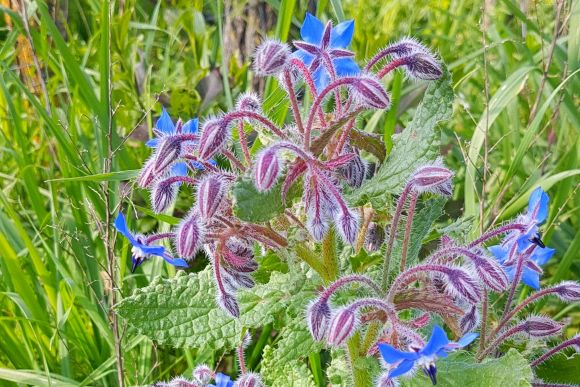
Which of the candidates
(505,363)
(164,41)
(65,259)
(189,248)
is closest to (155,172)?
(189,248)

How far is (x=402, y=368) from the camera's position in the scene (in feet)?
3.25

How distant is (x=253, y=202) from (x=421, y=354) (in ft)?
0.90

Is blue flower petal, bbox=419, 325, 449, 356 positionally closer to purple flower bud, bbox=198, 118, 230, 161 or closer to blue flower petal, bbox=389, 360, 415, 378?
blue flower petal, bbox=389, 360, 415, 378

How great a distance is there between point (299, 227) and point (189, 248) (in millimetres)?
163

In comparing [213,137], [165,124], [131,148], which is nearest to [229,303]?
[213,137]

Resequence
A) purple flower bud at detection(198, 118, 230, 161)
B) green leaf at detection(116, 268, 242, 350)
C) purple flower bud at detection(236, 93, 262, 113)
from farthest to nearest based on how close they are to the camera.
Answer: green leaf at detection(116, 268, 242, 350), purple flower bud at detection(236, 93, 262, 113), purple flower bud at detection(198, 118, 230, 161)

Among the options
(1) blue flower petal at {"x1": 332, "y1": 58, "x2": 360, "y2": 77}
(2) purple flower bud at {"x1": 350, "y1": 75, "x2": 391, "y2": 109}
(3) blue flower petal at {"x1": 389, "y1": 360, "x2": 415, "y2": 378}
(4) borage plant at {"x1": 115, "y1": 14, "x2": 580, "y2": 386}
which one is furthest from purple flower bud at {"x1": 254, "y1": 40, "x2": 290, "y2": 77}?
(3) blue flower petal at {"x1": 389, "y1": 360, "x2": 415, "y2": 378}

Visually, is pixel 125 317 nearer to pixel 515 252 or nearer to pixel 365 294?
pixel 365 294

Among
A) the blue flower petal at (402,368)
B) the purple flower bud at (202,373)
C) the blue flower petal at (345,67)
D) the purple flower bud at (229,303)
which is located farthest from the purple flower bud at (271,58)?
the purple flower bud at (202,373)

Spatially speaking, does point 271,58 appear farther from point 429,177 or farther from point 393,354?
point 393,354

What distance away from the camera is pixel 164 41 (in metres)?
3.40

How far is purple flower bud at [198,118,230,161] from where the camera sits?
108cm

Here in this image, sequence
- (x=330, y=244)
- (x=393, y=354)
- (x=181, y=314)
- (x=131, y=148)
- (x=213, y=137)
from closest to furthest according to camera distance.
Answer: (x=393, y=354), (x=213, y=137), (x=330, y=244), (x=181, y=314), (x=131, y=148)

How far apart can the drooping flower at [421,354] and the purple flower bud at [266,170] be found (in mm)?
232
